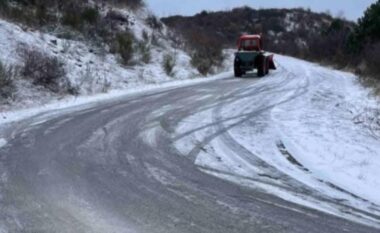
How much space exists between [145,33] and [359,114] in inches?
650

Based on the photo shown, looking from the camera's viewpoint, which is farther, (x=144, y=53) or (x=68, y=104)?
(x=144, y=53)

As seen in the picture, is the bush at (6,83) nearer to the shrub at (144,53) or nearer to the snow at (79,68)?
the snow at (79,68)

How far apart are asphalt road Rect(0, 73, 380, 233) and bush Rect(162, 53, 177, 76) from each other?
1325 centimetres

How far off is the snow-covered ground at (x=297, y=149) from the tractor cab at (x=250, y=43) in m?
12.0

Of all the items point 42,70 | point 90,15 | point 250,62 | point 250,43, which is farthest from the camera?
point 250,43

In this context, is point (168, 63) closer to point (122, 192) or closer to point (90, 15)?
point (90, 15)

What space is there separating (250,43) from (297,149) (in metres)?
18.6

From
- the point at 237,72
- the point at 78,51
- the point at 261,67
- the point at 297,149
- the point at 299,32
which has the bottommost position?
the point at 237,72

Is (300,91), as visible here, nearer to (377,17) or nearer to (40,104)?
(40,104)

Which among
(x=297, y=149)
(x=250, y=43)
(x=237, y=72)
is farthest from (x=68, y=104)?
(x=250, y=43)

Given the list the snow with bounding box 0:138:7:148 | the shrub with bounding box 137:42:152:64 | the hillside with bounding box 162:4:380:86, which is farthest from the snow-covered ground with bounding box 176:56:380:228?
the hillside with bounding box 162:4:380:86

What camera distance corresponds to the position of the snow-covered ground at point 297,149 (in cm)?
668

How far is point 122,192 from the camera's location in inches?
260

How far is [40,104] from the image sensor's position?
14039 millimetres
